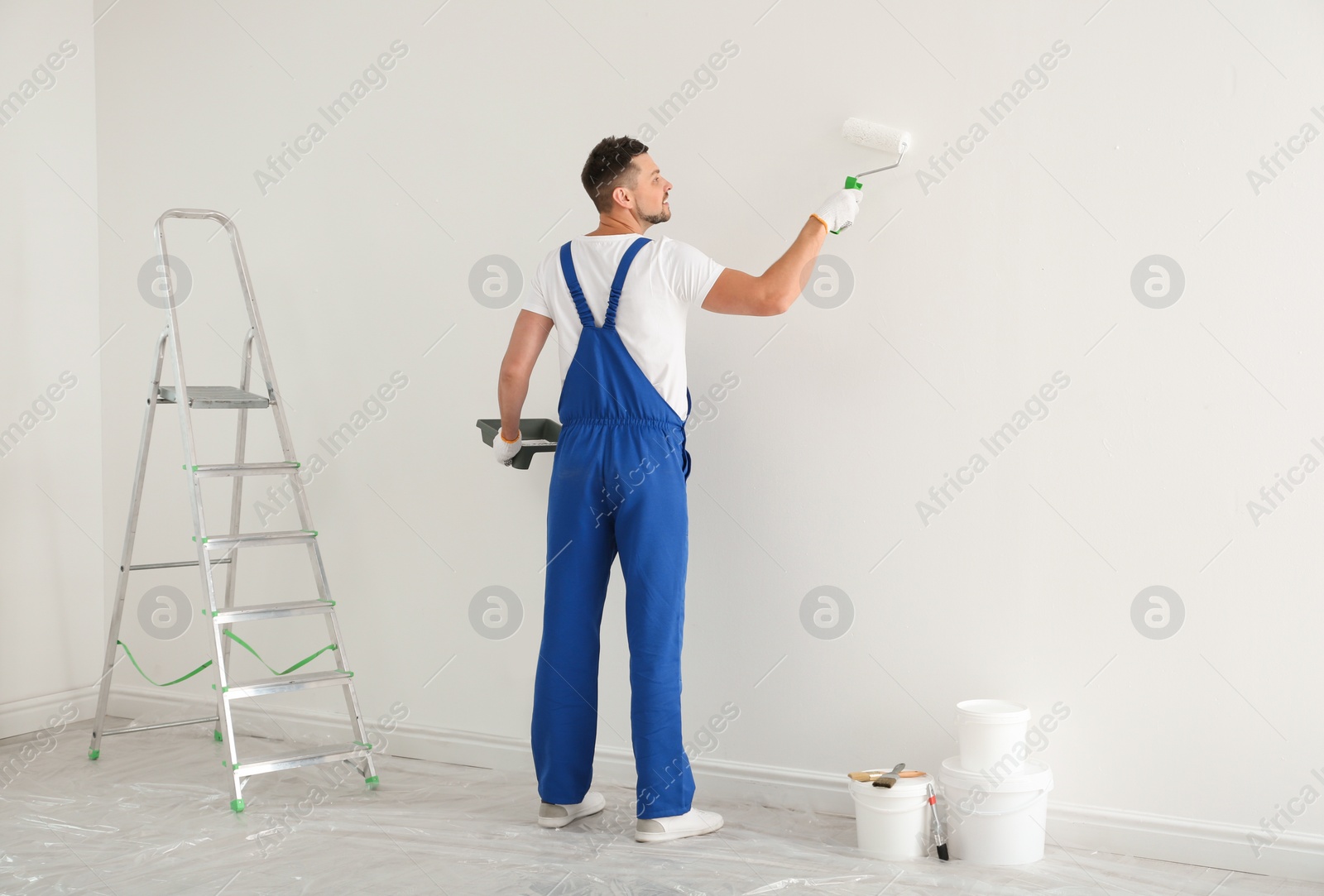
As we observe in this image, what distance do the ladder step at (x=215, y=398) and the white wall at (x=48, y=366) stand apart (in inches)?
32.0

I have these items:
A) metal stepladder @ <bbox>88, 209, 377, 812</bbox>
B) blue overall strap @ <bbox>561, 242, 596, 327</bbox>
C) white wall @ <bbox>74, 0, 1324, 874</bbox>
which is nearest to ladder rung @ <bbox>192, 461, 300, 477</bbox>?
metal stepladder @ <bbox>88, 209, 377, 812</bbox>

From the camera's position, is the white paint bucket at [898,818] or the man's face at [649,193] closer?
the white paint bucket at [898,818]

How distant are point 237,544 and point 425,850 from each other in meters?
1.13

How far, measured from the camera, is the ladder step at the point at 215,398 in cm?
304

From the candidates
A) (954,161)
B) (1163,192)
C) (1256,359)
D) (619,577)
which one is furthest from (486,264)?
(1256,359)

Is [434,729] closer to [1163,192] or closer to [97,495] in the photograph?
[97,495]

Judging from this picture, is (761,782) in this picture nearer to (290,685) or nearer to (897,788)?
(897,788)

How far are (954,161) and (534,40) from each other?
1313 millimetres

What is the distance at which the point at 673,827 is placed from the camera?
2.49 m

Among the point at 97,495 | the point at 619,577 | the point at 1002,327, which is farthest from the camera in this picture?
the point at 97,495

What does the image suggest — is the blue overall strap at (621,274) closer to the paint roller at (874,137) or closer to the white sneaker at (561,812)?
the paint roller at (874,137)

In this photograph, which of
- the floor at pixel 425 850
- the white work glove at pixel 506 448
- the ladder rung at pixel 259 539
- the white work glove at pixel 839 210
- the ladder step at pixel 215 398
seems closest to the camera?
the floor at pixel 425 850

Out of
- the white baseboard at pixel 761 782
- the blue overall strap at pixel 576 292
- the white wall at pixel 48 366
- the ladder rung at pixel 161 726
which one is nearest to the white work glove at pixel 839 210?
the blue overall strap at pixel 576 292

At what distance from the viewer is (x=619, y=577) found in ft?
9.84
